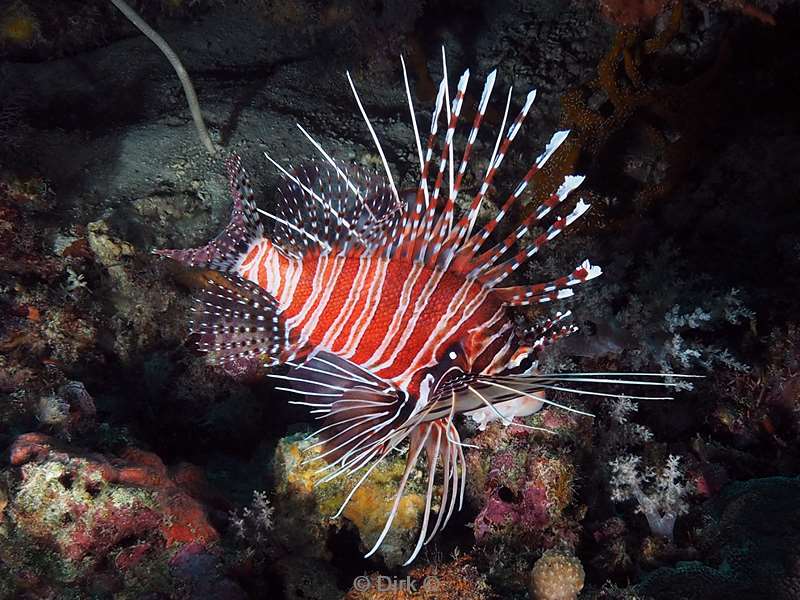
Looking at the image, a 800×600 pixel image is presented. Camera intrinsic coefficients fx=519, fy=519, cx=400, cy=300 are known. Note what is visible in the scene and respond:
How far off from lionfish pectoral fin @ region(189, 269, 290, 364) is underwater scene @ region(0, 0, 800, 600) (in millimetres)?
20

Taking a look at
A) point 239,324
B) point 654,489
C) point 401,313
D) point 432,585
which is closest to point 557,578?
point 432,585

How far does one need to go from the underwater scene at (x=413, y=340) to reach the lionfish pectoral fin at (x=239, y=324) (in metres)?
0.02

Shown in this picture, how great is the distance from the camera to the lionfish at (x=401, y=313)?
104 inches

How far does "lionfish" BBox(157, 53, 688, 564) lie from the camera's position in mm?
2643

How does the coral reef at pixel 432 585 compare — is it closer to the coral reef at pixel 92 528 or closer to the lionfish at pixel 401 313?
the lionfish at pixel 401 313

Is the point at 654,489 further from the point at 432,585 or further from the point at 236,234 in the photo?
the point at 236,234

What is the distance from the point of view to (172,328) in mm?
4430

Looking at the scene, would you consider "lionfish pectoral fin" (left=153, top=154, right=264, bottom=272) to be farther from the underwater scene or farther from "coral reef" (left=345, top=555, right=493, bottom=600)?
"coral reef" (left=345, top=555, right=493, bottom=600)

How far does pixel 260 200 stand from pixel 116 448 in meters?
2.40

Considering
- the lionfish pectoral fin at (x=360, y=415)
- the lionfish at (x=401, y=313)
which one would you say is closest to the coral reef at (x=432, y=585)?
the lionfish at (x=401, y=313)

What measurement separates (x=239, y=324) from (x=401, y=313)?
1190 mm

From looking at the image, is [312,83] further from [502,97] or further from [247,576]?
[247,576]

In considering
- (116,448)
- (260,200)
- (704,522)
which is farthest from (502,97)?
(116,448)

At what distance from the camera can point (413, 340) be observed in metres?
2.86
